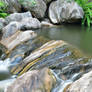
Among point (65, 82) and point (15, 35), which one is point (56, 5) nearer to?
point (15, 35)

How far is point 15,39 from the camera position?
19.4ft

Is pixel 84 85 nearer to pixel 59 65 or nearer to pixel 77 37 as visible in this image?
pixel 59 65

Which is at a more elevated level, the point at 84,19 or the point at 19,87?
the point at 19,87

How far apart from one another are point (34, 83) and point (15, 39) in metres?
3.42

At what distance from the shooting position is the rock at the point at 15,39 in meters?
5.52

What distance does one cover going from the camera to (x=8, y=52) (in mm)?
5094

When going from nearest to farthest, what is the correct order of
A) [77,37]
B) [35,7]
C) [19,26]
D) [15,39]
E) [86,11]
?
[15,39], [77,37], [19,26], [35,7], [86,11]

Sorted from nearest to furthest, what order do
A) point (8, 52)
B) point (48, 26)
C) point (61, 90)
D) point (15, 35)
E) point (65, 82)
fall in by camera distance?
1. point (61, 90)
2. point (65, 82)
3. point (8, 52)
4. point (15, 35)
5. point (48, 26)

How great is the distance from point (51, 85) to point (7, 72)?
1.66 m

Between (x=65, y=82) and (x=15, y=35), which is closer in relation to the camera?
(x=65, y=82)

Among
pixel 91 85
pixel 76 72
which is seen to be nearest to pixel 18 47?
pixel 76 72

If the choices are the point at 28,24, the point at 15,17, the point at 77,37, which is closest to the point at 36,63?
the point at 77,37

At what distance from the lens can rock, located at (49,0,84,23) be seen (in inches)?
376

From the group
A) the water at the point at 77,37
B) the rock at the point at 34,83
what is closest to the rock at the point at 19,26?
the water at the point at 77,37
